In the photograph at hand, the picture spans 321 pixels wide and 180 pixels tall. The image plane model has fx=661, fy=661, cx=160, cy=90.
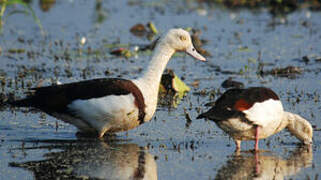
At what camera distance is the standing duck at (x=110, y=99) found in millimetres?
7688

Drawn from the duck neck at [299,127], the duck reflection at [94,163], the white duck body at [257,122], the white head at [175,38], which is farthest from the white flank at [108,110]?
the duck neck at [299,127]

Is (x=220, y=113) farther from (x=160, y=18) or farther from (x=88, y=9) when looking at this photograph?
(x=88, y=9)

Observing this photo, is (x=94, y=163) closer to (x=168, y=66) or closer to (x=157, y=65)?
(x=157, y=65)

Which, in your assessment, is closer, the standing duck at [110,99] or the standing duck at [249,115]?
the standing duck at [249,115]

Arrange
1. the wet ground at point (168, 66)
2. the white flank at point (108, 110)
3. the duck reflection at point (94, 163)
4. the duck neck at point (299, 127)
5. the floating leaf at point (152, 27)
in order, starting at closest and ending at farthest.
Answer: the duck reflection at point (94, 163)
the wet ground at point (168, 66)
the duck neck at point (299, 127)
the white flank at point (108, 110)
the floating leaf at point (152, 27)

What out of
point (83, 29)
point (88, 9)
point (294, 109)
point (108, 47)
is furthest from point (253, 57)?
point (88, 9)

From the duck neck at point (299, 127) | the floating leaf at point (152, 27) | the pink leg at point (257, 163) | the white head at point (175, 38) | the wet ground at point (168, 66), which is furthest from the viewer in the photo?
the floating leaf at point (152, 27)

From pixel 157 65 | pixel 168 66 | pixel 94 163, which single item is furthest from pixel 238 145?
pixel 168 66

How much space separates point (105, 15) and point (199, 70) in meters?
8.13

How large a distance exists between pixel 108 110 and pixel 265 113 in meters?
1.82

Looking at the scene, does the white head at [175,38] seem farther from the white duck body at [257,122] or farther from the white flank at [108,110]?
the white duck body at [257,122]

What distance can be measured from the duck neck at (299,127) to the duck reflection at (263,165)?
7.1 inches

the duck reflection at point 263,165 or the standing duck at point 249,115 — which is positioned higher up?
the standing duck at point 249,115

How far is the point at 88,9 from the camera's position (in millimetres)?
21625
